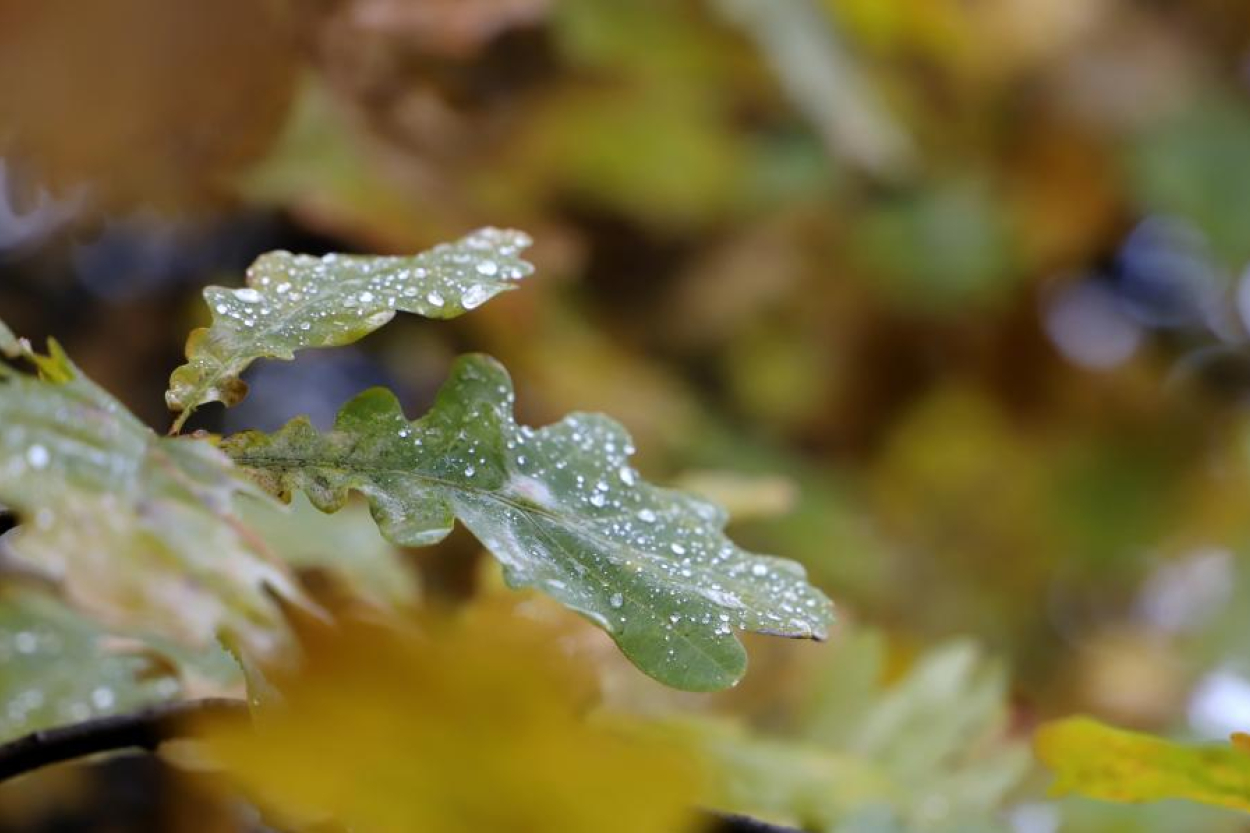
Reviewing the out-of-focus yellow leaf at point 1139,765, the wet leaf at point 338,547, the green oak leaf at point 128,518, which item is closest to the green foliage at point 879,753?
the out-of-focus yellow leaf at point 1139,765

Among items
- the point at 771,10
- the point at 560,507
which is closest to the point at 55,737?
the point at 560,507

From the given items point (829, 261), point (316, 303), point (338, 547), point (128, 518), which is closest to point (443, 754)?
point (128, 518)

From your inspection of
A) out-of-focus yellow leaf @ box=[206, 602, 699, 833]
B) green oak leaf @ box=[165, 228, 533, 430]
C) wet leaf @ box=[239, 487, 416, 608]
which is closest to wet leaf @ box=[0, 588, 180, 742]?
wet leaf @ box=[239, 487, 416, 608]

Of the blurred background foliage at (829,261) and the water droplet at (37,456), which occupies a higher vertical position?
the blurred background foliage at (829,261)

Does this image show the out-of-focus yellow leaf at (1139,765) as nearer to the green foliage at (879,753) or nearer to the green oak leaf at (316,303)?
the green foliage at (879,753)

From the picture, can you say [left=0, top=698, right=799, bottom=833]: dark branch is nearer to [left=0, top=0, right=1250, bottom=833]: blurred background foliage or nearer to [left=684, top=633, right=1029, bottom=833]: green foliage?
[left=684, top=633, right=1029, bottom=833]: green foliage

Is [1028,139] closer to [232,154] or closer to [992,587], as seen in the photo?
[992,587]
